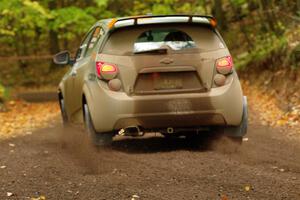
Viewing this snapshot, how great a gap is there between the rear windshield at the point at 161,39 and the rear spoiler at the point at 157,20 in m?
0.09

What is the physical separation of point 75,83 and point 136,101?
1.83 m

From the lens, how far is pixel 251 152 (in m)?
8.89

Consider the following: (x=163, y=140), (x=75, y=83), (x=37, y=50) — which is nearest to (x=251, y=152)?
(x=163, y=140)

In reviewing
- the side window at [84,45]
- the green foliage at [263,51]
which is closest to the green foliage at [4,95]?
the green foliage at [263,51]

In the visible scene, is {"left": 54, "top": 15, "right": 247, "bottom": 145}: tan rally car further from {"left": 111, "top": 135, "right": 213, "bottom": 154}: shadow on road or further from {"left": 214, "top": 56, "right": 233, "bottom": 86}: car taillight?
{"left": 111, "top": 135, "right": 213, "bottom": 154}: shadow on road

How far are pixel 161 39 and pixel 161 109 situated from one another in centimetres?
98

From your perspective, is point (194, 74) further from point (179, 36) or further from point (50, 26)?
point (50, 26)

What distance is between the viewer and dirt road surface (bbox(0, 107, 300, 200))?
246 inches

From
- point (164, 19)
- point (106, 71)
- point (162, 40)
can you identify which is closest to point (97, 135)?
point (106, 71)

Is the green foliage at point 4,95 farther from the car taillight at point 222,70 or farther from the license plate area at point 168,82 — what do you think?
the car taillight at point 222,70

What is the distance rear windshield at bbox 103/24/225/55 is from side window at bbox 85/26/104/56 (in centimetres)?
53

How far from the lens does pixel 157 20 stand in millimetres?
8859

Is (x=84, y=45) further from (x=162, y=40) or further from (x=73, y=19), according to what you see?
(x=73, y=19)

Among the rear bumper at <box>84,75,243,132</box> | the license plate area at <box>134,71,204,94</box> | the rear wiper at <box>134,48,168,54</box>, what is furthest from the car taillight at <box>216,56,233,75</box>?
the rear wiper at <box>134,48,168,54</box>
